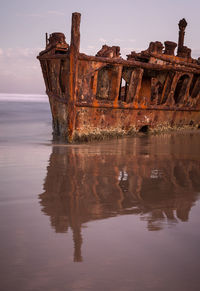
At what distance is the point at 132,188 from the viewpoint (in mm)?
3570

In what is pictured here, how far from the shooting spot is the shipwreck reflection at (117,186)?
272 cm

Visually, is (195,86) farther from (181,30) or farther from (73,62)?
(73,62)

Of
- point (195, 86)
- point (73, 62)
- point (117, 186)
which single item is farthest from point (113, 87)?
point (117, 186)

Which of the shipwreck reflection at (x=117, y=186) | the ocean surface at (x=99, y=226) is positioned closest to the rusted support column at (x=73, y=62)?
the shipwreck reflection at (x=117, y=186)

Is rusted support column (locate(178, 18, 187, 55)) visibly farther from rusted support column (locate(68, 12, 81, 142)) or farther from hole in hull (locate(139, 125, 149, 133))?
rusted support column (locate(68, 12, 81, 142))

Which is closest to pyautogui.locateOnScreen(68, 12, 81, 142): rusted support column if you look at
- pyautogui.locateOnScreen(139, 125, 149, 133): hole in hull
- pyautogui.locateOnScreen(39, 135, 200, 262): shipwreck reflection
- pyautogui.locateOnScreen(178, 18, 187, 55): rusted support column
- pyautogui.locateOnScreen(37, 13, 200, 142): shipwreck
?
pyautogui.locateOnScreen(37, 13, 200, 142): shipwreck

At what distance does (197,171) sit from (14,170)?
2.43 m

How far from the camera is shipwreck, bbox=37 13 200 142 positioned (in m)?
6.88

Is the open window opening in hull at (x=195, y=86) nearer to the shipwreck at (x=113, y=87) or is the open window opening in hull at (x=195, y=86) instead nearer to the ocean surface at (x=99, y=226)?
the shipwreck at (x=113, y=87)

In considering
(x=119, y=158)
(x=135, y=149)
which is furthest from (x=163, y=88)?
(x=119, y=158)

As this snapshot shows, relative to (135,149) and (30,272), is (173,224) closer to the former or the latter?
→ (30,272)

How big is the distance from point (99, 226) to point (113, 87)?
5368 mm

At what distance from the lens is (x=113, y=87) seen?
7508mm

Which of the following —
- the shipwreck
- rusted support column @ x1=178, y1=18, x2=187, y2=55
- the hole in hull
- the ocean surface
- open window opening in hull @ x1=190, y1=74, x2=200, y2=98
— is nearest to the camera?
the ocean surface
